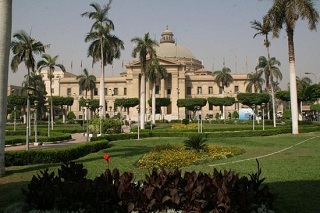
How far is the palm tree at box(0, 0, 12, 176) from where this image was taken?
10.8 m

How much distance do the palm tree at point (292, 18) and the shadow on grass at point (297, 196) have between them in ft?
62.5

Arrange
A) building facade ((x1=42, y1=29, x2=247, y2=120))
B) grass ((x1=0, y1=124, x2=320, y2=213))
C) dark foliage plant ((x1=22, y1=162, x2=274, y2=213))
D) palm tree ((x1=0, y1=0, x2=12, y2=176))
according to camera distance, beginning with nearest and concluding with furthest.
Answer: dark foliage plant ((x1=22, y1=162, x2=274, y2=213)) < grass ((x1=0, y1=124, x2=320, y2=213)) < palm tree ((x1=0, y1=0, x2=12, y2=176)) < building facade ((x1=42, y1=29, x2=247, y2=120))

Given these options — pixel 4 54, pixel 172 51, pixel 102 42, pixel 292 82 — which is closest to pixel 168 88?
pixel 172 51

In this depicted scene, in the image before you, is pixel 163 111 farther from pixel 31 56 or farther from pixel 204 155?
pixel 204 155

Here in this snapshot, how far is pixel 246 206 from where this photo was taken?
5535 millimetres

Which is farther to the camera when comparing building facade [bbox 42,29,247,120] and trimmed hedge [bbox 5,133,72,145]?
building facade [bbox 42,29,247,120]

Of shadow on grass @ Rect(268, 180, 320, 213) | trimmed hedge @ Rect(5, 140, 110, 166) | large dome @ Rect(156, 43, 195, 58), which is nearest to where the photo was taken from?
shadow on grass @ Rect(268, 180, 320, 213)

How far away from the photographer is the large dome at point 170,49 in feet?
318

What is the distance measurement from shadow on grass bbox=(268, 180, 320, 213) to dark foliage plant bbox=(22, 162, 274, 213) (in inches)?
30.8

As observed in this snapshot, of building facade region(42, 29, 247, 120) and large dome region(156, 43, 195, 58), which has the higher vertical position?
large dome region(156, 43, 195, 58)

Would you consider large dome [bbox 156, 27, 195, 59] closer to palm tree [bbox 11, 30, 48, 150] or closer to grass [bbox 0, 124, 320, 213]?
palm tree [bbox 11, 30, 48, 150]

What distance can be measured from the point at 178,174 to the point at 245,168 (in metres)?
5.65

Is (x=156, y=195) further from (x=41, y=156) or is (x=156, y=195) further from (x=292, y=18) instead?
(x=292, y=18)

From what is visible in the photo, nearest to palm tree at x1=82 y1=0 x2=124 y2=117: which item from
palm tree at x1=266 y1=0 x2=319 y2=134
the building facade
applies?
palm tree at x1=266 y1=0 x2=319 y2=134
